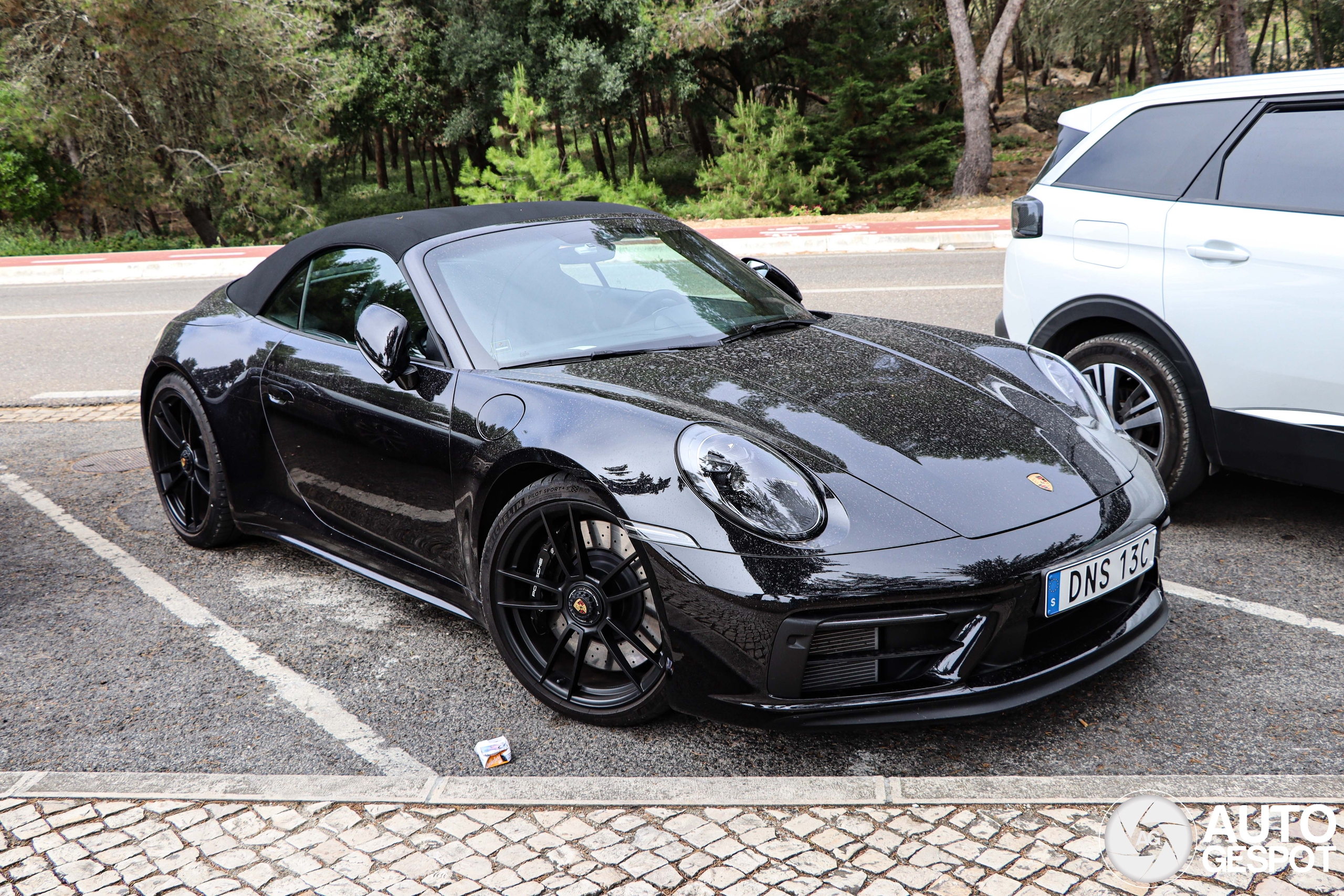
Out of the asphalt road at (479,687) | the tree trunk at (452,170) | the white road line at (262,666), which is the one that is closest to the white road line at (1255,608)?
the asphalt road at (479,687)

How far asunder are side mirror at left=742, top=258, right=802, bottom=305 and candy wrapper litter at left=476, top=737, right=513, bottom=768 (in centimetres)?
226

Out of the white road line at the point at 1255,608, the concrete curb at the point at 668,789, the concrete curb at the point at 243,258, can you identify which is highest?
the concrete curb at the point at 243,258

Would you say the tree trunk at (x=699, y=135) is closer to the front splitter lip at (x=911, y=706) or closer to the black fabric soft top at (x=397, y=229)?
the black fabric soft top at (x=397, y=229)

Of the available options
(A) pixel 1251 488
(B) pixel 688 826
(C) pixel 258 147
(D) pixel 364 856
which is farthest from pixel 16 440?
(C) pixel 258 147

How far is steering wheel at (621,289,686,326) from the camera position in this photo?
146 inches

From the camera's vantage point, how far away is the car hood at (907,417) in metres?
2.83

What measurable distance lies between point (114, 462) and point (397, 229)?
11.3ft

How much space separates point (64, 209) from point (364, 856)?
104ft

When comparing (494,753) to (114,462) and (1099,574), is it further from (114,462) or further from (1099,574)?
(114,462)

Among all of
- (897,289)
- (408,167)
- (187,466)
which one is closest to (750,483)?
(187,466)

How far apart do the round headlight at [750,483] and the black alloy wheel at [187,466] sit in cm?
255

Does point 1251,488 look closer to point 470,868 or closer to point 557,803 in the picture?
point 557,803

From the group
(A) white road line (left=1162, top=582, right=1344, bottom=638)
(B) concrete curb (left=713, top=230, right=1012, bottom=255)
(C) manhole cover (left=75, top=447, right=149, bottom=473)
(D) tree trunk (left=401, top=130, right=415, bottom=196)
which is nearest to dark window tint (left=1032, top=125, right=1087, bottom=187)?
(A) white road line (left=1162, top=582, right=1344, bottom=638)

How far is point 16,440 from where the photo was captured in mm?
7016
